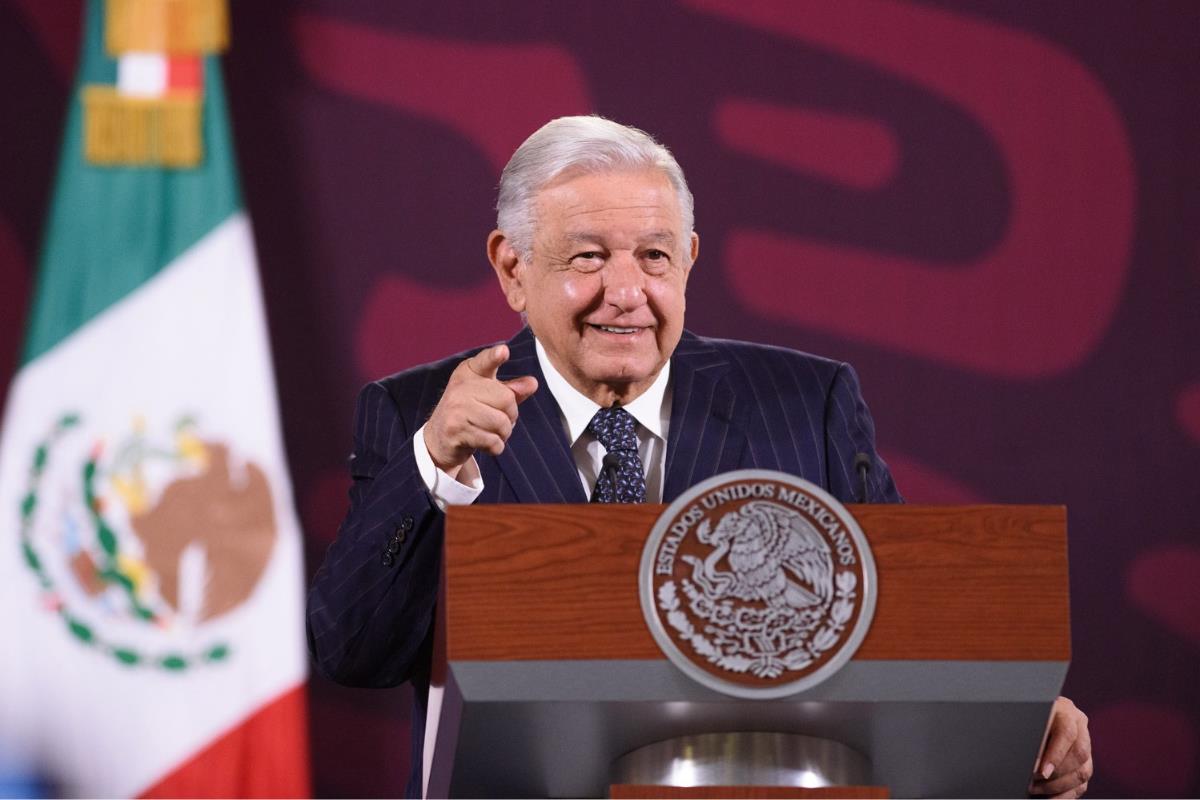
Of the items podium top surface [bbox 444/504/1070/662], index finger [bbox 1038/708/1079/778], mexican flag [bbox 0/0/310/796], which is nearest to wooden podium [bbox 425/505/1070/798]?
podium top surface [bbox 444/504/1070/662]

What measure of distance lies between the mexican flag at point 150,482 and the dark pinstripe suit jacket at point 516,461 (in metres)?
0.98

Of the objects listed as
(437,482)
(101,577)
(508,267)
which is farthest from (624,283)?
(101,577)

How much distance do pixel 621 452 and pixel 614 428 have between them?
5cm

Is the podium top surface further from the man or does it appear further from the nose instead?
the nose

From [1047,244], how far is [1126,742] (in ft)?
3.19

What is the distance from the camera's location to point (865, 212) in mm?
3109

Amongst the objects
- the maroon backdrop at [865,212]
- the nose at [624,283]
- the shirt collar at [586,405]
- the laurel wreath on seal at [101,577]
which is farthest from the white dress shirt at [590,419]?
the laurel wreath on seal at [101,577]

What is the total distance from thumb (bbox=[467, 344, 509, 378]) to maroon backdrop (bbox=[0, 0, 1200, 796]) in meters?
1.49

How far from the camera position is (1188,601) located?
121 inches

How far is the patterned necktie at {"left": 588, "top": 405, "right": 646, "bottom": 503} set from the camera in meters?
1.87

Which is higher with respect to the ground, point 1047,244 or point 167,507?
point 1047,244

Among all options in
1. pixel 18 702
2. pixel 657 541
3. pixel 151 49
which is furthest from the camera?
pixel 151 49

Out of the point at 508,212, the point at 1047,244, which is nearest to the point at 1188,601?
the point at 1047,244

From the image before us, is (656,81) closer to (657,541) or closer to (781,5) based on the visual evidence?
(781,5)
